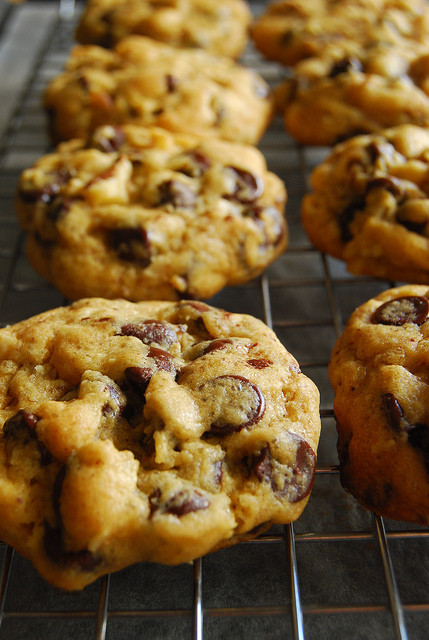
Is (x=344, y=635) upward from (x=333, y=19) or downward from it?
downward

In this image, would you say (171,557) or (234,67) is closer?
(171,557)

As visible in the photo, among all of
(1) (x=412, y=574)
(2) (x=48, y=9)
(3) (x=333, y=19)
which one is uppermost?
(3) (x=333, y=19)

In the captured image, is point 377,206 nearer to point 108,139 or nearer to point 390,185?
point 390,185

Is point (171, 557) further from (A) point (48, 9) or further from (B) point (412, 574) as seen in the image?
(A) point (48, 9)

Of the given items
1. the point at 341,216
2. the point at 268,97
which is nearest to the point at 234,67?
the point at 268,97

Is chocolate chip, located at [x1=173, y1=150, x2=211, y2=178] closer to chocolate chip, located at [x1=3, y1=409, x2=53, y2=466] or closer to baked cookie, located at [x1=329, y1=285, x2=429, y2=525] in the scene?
baked cookie, located at [x1=329, y1=285, x2=429, y2=525]

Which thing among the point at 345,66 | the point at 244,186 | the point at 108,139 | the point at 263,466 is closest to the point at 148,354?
the point at 263,466

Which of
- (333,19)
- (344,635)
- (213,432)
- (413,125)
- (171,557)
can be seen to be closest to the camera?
(171,557)
